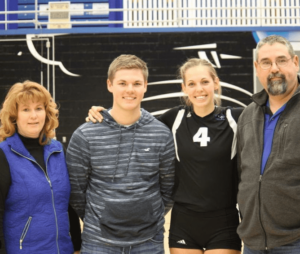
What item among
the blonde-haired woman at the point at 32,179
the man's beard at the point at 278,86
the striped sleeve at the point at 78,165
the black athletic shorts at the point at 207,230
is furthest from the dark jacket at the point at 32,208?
the man's beard at the point at 278,86

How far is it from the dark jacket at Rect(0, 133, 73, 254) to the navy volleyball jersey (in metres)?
0.69

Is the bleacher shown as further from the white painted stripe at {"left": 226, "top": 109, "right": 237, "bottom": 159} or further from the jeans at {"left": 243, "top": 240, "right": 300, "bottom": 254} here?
the jeans at {"left": 243, "top": 240, "right": 300, "bottom": 254}

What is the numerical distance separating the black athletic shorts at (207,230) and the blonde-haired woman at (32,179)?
59 centimetres

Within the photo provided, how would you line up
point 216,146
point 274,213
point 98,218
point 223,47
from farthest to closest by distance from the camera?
point 223,47 → point 216,146 → point 98,218 → point 274,213

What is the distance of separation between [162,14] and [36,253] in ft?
26.0

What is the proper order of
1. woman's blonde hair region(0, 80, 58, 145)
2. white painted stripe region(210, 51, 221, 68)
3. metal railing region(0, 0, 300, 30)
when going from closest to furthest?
woman's blonde hair region(0, 80, 58, 145) → white painted stripe region(210, 51, 221, 68) → metal railing region(0, 0, 300, 30)

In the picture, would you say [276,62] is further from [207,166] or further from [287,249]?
[287,249]

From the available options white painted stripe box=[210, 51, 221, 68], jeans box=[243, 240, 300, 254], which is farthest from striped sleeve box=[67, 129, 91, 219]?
white painted stripe box=[210, 51, 221, 68]

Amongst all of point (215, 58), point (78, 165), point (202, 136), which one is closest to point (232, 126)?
point (202, 136)

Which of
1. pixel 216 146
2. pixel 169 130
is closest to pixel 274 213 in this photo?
pixel 216 146

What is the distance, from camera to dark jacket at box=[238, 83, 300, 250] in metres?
2.05

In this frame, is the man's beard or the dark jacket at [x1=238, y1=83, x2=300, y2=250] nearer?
the dark jacket at [x1=238, y1=83, x2=300, y2=250]

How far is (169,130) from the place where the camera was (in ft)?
8.27

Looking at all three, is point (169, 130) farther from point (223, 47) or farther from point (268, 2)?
point (268, 2)
